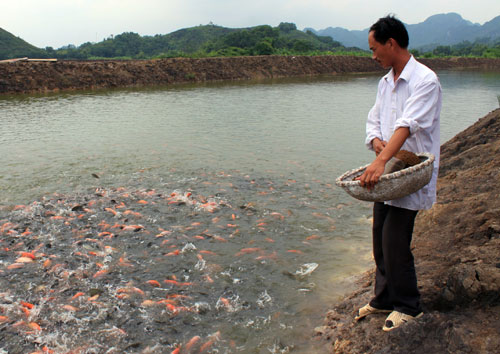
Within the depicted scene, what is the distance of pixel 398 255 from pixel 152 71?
116 feet

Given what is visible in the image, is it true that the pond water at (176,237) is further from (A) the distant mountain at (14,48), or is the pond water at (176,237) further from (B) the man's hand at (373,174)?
(A) the distant mountain at (14,48)

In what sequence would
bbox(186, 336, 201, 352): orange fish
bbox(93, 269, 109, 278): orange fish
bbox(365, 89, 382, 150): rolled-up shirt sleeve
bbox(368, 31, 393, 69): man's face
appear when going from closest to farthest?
1. bbox(368, 31, 393, 69): man's face
2. bbox(365, 89, 382, 150): rolled-up shirt sleeve
3. bbox(186, 336, 201, 352): orange fish
4. bbox(93, 269, 109, 278): orange fish

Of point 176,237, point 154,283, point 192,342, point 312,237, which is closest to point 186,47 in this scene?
point 176,237

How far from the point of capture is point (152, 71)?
117 feet

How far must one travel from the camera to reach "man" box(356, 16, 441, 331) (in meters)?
2.83

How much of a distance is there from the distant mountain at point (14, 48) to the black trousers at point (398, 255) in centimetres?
7668

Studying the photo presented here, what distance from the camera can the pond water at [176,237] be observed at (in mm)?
4137

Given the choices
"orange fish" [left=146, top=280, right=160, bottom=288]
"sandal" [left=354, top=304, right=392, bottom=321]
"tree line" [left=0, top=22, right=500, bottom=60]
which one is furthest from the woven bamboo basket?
"tree line" [left=0, top=22, right=500, bottom=60]

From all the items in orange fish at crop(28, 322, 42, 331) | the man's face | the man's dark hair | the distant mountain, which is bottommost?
orange fish at crop(28, 322, 42, 331)

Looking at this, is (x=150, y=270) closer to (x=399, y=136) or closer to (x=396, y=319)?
(x=396, y=319)

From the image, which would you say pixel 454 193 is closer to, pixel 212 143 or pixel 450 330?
pixel 450 330

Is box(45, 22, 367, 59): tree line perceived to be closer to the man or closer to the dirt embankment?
the dirt embankment

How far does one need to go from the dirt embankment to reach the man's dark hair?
99.4 ft

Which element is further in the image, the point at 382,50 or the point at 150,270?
the point at 150,270
